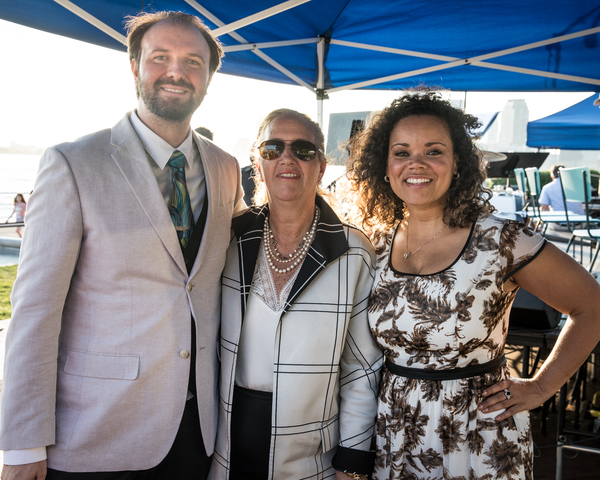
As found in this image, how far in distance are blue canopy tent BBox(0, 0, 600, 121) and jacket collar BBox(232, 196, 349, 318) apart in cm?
169

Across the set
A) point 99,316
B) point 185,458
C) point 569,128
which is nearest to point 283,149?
point 99,316

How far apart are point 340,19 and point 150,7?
5.42ft

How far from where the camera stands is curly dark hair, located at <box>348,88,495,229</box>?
5.97 feet

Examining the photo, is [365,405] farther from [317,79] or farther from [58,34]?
[317,79]

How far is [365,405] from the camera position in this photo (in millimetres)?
1718

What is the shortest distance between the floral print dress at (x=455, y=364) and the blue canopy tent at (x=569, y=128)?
7.89 metres

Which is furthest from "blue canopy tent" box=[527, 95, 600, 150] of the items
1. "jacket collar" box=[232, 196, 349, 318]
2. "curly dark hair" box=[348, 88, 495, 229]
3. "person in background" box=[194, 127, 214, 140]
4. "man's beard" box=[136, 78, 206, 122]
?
"man's beard" box=[136, 78, 206, 122]

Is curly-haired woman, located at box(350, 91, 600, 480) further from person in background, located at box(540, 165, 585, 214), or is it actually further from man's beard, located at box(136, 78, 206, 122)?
person in background, located at box(540, 165, 585, 214)

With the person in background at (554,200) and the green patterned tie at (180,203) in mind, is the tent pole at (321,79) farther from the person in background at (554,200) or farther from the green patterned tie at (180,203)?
the person in background at (554,200)

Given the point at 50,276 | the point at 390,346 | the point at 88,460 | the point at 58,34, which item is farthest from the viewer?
the point at 58,34

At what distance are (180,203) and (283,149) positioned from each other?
528mm

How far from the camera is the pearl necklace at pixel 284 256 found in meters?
1.82

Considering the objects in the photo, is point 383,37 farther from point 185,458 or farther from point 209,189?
point 185,458

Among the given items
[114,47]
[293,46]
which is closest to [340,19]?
[293,46]
